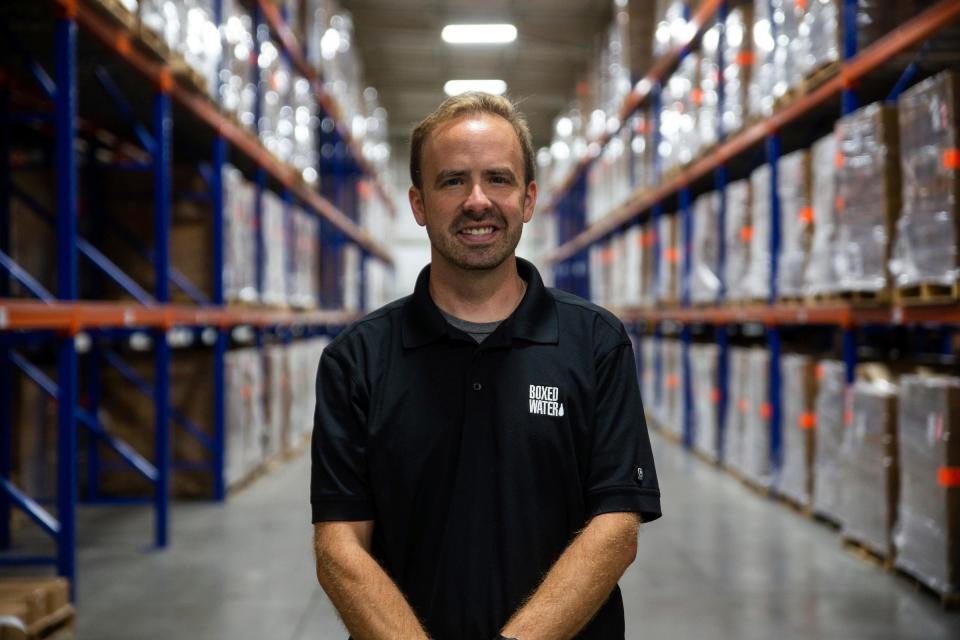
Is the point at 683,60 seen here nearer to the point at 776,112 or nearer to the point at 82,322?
the point at 776,112

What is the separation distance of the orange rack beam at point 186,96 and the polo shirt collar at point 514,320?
2.75 meters

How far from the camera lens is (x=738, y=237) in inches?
291

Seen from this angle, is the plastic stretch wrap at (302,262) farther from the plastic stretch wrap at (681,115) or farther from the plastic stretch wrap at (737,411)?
the plastic stretch wrap at (737,411)

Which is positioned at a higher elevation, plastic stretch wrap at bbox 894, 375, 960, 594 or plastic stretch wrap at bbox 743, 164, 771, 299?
plastic stretch wrap at bbox 743, 164, 771, 299

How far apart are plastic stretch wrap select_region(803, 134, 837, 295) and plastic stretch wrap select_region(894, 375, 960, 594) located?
1.21m

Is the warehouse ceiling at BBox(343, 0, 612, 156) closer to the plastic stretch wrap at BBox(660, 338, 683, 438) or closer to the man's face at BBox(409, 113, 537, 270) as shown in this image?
the plastic stretch wrap at BBox(660, 338, 683, 438)

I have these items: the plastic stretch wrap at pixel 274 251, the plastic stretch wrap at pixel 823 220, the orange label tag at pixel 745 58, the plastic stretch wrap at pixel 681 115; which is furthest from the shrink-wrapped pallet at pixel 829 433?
the plastic stretch wrap at pixel 274 251

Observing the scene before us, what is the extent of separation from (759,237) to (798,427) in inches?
58.9

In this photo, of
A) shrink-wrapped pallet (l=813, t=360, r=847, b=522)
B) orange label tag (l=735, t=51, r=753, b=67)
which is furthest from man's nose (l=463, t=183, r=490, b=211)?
orange label tag (l=735, t=51, r=753, b=67)

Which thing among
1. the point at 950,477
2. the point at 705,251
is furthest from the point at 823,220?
the point at 705,251

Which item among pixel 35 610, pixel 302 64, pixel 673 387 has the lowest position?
pixel 35 610

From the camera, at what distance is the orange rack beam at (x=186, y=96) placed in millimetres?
4490

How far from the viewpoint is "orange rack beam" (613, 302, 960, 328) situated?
14.5 feet

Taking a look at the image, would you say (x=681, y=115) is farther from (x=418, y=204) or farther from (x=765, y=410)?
(x=418, y=204)
